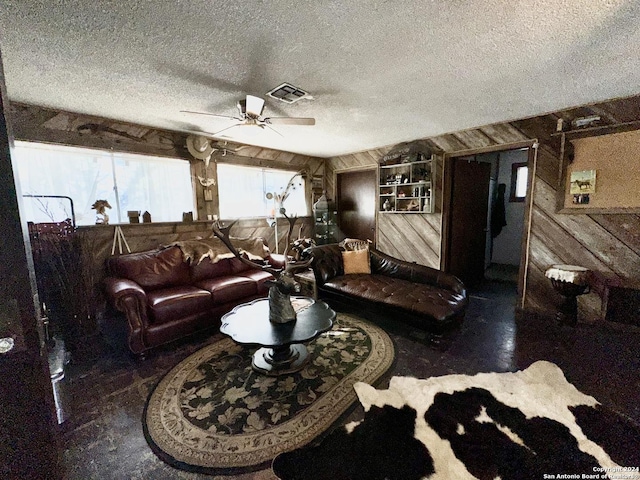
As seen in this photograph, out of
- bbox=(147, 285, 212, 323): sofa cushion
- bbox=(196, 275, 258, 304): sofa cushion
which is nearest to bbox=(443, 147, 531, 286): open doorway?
bbox=(196, 275, 258, 304): sofa cushion

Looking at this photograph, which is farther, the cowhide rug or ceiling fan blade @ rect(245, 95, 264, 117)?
ceiling fan blade @ rect(245, 95, 264, 117)

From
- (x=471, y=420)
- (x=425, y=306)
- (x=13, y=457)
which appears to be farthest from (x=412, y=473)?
(x=13, y=457)

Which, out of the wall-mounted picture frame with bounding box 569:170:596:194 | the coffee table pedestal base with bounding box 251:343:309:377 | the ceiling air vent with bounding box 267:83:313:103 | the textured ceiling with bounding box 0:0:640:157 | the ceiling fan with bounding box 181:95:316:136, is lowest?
the coffee table pedestal base with bounding box 251:343:309:377

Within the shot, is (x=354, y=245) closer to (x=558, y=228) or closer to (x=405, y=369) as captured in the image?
(x=405, y=369)

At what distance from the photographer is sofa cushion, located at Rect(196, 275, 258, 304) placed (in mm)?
2975

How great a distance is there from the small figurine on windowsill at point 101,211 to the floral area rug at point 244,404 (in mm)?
2081

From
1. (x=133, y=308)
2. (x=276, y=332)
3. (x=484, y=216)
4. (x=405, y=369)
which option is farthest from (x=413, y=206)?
(x=133, y=308)

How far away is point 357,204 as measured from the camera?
212 inches

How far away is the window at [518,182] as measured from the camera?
522 cm

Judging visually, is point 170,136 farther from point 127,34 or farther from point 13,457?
point 13,457

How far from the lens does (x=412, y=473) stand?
130cm

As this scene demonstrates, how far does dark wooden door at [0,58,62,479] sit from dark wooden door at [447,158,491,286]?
4495 millimetres

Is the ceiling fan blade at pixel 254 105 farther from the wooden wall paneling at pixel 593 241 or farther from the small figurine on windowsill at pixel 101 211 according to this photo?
the wooden wall paneling at pixel 593 241

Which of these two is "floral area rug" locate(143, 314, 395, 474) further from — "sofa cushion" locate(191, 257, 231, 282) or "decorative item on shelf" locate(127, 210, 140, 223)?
"decorative item on shelf" locate(127, 210, 140, 223)
